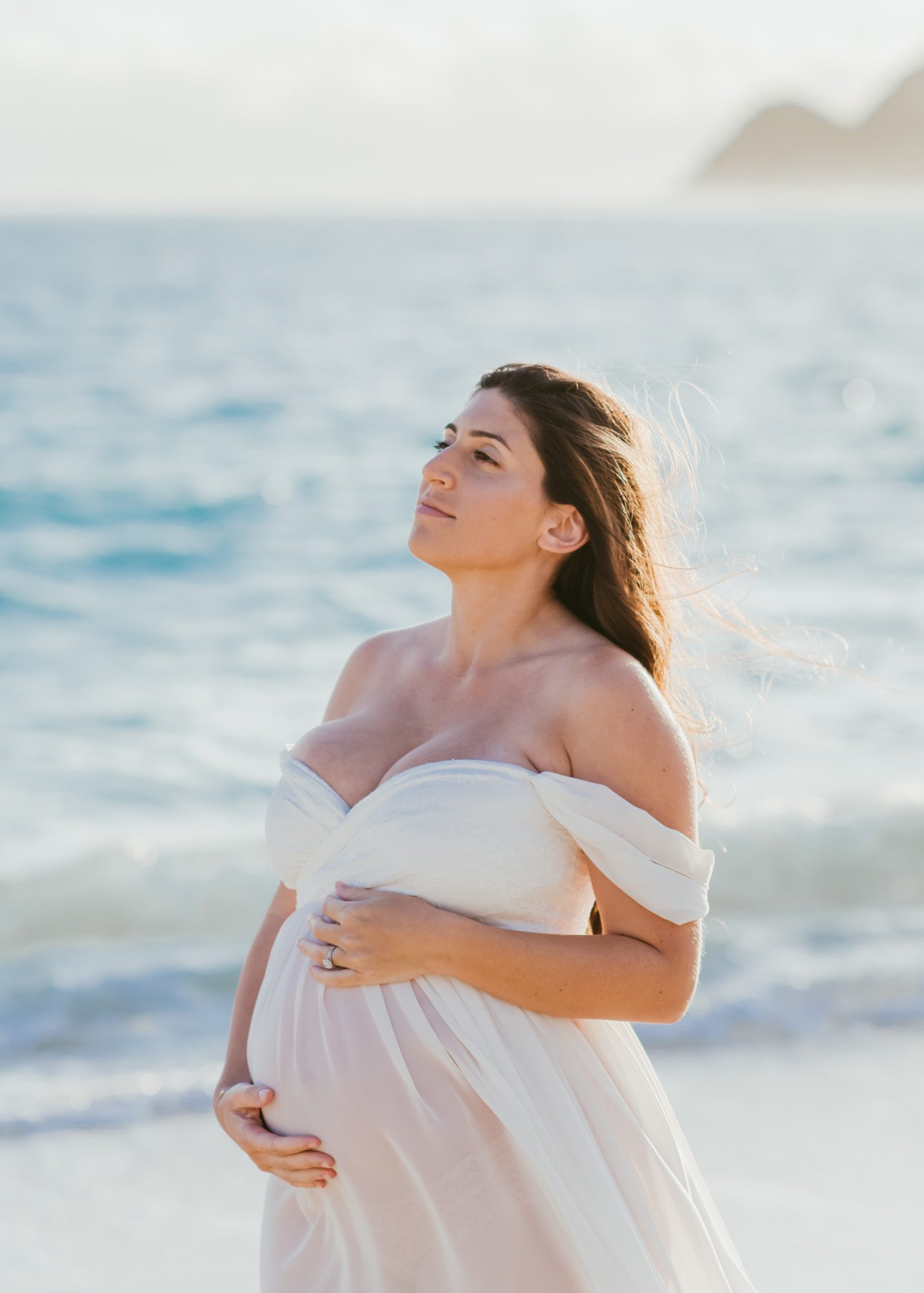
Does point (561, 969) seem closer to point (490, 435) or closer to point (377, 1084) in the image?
point (377, 1084)

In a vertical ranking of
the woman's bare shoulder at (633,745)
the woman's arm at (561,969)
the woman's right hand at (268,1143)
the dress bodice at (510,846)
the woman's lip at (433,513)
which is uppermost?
the woman's lip at (433,513)

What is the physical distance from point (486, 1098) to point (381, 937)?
0.95 feet

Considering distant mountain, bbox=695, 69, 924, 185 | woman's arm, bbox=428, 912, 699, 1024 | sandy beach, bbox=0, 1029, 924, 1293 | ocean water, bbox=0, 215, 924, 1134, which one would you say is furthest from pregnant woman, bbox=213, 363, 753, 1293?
distant mountain, bbox=695, 69, 924, 185

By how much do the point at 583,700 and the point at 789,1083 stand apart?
2919 mm

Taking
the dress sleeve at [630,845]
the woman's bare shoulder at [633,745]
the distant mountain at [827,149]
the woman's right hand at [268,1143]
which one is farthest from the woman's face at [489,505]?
the distant mountain at [827,149]

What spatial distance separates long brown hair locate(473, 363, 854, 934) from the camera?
2.57 m

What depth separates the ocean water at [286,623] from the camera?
5.62m

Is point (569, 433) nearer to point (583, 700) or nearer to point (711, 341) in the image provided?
point (583, 700)

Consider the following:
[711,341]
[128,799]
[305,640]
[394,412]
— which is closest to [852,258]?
[711,341]

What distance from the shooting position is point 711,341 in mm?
29562

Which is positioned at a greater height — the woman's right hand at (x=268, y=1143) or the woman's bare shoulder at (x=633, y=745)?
the woman's bare shoulder at (x=633, y=745)

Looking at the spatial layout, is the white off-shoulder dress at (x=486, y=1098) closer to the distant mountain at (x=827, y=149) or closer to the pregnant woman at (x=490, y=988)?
the pregnant woman at (x=490, y=988)

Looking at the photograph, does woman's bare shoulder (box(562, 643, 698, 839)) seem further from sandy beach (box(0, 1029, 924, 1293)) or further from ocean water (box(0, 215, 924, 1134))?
sandy beach (box(0, 1029, 924, 1293))

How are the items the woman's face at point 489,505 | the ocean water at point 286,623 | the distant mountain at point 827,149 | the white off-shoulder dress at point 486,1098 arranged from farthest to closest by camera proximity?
the distant mountain at point 827,149, the ocean water at point 286,623, the woman's face at point 489,505, the white off-shoulder dress at point 486,1098
